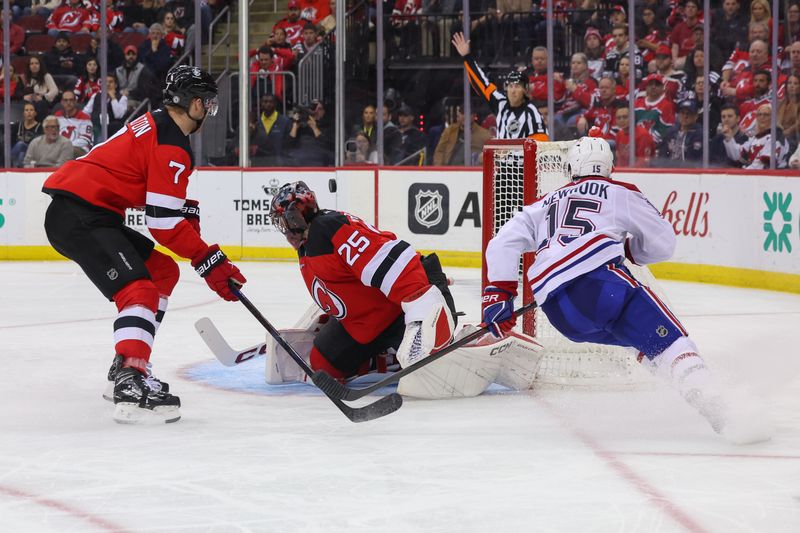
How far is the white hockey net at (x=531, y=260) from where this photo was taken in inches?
169

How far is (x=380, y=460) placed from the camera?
10.4 ft

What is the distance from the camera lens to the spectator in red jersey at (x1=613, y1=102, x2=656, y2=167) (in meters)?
8.70

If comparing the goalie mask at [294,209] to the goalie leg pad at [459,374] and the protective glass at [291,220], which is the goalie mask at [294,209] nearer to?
the protective glass at [291,220]

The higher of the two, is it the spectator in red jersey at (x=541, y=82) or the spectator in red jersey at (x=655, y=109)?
the spectator in red jersey at (x=541, y=82)

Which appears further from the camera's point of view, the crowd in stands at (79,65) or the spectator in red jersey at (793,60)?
the crowd in stands at (79,65)

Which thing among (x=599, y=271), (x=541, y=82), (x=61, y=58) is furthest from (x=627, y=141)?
(x=599, y=271)

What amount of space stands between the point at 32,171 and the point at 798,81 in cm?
568

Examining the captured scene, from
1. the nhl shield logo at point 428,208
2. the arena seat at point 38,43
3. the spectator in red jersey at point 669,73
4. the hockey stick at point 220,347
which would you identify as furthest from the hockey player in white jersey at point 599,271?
the arena seat at point 38,43

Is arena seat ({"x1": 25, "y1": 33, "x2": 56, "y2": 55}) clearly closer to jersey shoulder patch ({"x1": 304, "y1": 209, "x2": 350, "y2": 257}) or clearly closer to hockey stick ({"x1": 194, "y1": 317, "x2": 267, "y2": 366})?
hockey stick ({"x1": 194, "y1": 317, "x2": 267, "y2": 366})

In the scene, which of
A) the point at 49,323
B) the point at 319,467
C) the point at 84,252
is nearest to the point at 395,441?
the point at 319,467

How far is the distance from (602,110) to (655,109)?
1.37ft

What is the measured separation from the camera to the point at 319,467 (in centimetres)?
310

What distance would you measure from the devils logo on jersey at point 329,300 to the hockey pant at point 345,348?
0.19 feet

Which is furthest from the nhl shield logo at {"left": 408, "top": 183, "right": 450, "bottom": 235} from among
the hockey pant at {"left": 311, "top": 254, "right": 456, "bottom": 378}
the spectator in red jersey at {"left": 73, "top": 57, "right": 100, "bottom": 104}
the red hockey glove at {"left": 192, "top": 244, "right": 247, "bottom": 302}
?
the red hockey glove at {"left": 192, "top": 244, "right": 247, "bottom": 302}
